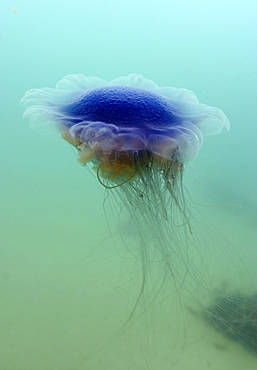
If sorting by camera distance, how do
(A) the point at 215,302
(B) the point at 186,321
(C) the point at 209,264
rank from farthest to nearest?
(C) the point at 209,264 → (B) the point at 186,321 → (A) the point at 215,302

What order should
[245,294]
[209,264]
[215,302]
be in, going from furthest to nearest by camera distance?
[209,264] → [245,294] → [215,302]

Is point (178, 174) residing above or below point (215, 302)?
above

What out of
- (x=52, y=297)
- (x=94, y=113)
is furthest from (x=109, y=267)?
(x=94, y=113)

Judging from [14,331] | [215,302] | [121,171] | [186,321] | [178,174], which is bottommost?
[186,321]

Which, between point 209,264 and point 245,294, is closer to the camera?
point 245,294

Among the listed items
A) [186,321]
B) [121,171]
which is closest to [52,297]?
[186,321]

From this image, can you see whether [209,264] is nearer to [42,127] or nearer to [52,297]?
[52,297]

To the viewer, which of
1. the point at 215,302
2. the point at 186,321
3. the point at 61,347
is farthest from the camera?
the point at 186,321

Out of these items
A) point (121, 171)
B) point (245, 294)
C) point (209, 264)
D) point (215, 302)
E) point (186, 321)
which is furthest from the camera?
point (209, 264)

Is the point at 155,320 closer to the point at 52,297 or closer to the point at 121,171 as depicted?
the point at 52,297
